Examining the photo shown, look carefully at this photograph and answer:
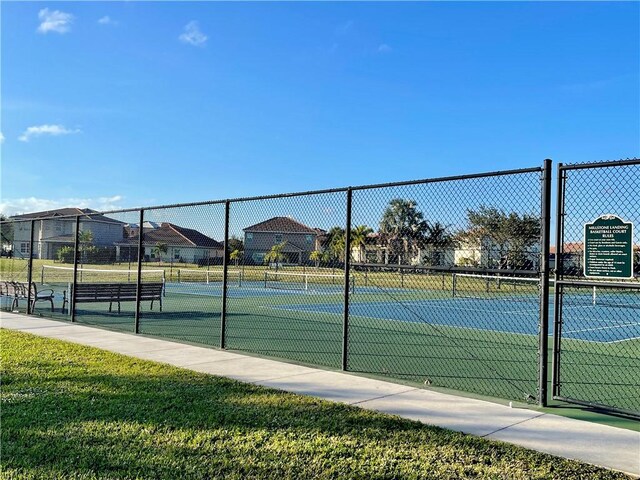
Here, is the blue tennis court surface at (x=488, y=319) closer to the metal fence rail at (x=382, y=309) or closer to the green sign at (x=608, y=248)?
the metal fence rail at (x=382, y=309)

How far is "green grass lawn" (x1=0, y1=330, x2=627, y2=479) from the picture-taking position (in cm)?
415

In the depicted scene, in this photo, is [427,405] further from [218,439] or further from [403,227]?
[403,227]

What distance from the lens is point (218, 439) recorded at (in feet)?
15.7

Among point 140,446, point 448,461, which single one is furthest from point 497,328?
point 140,446

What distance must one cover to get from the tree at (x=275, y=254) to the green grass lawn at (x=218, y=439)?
234 inches

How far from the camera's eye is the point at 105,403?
5.80m

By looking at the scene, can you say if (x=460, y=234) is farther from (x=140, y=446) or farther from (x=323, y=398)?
(x=140, y=446)

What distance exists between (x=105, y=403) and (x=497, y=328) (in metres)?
11.0

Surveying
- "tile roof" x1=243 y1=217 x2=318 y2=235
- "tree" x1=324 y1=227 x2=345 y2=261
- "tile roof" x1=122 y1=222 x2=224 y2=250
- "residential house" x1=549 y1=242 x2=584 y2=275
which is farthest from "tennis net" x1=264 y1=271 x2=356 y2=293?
"residential house" x1=549 y1=242 x2=584 y2=275

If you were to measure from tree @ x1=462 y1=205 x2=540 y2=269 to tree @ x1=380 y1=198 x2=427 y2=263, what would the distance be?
2.43 feet

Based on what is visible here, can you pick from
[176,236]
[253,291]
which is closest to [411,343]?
[253,291]

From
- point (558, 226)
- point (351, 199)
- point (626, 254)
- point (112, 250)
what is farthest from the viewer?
point (112, 250)

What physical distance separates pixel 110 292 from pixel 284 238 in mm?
5488

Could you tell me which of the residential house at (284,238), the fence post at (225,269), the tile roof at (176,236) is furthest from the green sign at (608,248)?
the tile roof at (176,236)
